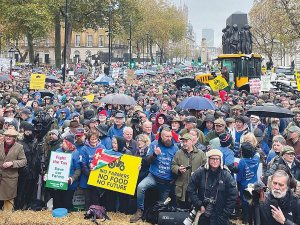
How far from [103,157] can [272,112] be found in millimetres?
4593

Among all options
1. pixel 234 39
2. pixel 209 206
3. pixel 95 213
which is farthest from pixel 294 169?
pixel 234 39

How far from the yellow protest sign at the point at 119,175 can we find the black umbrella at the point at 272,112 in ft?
12.7

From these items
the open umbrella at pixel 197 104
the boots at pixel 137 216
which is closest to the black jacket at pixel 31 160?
the boots at pixel 137 216

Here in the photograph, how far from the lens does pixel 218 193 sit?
5.40m

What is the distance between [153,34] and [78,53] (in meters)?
26.0

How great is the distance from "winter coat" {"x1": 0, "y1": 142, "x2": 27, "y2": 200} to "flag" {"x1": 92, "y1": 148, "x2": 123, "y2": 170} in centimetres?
129

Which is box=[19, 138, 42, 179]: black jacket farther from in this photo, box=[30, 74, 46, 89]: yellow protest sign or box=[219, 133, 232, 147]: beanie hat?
box=[30, 74, 46, 89]: yellow protest sign

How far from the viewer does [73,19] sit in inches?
1690

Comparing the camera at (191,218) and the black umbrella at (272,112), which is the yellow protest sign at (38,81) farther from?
the camera at (191,218)

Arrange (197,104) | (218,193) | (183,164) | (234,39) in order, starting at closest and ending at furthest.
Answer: (218,193) < (183,164) < (197,104) < (234,39)

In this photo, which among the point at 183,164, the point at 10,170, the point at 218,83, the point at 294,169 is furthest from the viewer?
the point at 218,83

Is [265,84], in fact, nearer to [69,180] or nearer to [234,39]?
[69,180]

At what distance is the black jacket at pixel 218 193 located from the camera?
5.39 meters

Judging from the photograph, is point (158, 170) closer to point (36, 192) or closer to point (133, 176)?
point (133, 176)
